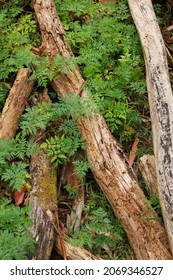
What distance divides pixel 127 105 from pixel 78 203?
1349 millimetres

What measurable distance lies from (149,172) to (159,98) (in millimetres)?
831

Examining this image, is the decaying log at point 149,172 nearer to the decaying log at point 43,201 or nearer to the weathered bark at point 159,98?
the weathered bark at point 159,98

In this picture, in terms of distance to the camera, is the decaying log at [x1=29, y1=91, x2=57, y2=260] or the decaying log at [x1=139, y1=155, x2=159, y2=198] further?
the decaying log at [x1=139, y1=155, x2=159, y2=198]

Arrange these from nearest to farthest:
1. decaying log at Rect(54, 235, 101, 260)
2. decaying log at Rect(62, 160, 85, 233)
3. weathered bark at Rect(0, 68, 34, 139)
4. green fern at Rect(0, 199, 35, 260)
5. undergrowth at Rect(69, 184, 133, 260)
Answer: green fern at Rect(0, 199, 35, 260) → decaying log at Rect(54, 235, 101, 260) → undergrowth at Rect(69, 184, 133, 260) → decaying log at Rect(62, 160, 85, 233) → weathered bark at Rect(0, 68, 34, 139)

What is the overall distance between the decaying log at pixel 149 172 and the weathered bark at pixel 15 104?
5.02 feet

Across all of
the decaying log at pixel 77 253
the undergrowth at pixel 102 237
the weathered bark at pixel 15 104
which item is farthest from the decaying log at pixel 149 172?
the weathered bark at pixel 15 104

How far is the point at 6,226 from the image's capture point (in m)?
4.07

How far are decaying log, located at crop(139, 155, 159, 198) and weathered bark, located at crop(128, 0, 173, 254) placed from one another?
0.67 feet

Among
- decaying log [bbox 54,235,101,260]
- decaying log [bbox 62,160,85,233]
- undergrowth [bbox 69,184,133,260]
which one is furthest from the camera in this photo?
decaying log [bbox 62,160,85,233]

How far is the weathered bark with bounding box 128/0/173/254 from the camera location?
4.16m

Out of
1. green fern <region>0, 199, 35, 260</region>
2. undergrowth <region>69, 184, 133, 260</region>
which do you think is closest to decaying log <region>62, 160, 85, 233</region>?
undergrowth <region>69, 184, 133, 260</region>

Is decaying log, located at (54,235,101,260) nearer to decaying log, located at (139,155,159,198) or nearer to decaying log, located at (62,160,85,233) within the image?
decaying log, located at (62,160,85,233)

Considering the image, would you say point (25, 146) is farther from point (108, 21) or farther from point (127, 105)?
point (108, 21)

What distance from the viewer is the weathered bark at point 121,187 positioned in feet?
13.8
